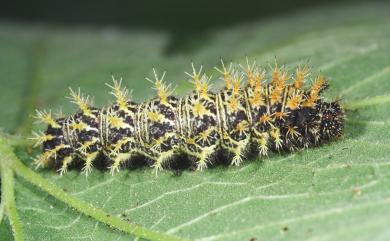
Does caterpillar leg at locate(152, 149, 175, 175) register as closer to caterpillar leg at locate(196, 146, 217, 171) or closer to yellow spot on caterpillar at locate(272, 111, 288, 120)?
caterpillar leg at locate(196, 146, 217, 171)

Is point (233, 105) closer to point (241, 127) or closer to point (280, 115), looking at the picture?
point (241, 127)

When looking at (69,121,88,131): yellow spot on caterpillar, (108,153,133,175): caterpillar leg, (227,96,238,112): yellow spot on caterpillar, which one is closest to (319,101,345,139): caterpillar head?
(227,96,238,112): yellow spot on caterpillar

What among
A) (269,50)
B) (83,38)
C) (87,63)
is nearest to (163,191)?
(269,50)

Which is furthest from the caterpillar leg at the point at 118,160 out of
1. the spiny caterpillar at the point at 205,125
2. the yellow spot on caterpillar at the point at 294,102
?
the yellow spot on caterpillar at the point at 294,102

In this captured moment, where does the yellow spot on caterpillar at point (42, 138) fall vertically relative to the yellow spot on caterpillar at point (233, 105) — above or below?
below

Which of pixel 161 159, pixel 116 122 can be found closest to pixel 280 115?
pixel 161 159

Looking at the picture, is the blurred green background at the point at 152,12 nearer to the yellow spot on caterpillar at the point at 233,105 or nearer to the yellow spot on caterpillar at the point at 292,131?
the yellow spot on caterpillar at the point at 233,105

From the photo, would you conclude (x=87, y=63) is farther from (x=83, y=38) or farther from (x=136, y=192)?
(x=136, y=192)
